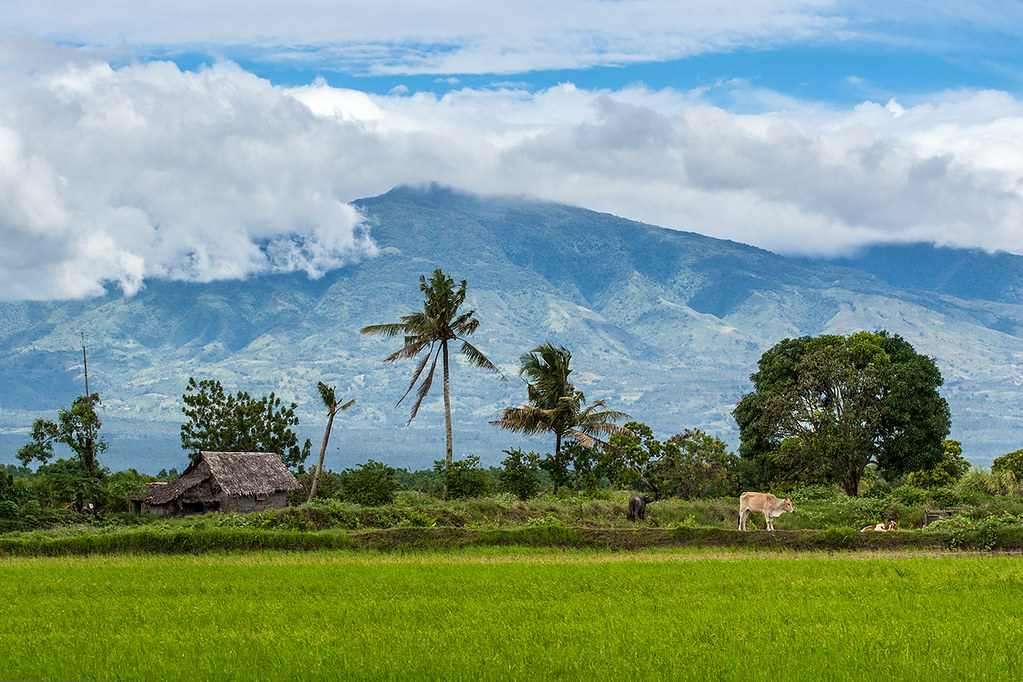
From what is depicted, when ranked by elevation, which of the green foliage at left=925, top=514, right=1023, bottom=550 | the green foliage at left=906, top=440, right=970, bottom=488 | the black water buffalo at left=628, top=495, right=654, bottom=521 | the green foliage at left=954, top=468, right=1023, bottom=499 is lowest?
the green foliage at left=925, top=514, right=1023, bottom=550

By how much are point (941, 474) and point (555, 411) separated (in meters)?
18.9

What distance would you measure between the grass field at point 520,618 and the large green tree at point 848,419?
2811 cm

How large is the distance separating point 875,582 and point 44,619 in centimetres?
1370

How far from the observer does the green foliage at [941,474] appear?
61.3 meters

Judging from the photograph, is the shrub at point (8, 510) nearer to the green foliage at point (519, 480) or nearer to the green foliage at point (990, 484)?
the green foliage at point (519, 480)

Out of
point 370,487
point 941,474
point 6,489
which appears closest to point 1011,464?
point 941,474

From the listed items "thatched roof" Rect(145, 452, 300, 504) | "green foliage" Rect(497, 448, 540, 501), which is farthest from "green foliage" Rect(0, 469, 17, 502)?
"green foliage" Rect(497, 448, 540, 501)

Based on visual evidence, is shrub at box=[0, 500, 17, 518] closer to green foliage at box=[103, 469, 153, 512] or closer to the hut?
green foliage at box=[103, 469, 153, 512]

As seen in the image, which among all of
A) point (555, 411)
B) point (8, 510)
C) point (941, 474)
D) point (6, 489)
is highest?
point (555, 411)

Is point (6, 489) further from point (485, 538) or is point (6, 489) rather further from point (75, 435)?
point (485, 538)

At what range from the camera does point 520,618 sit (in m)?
20.9

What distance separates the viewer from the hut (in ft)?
183

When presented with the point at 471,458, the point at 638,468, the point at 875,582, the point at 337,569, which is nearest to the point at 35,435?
the point at 471,458

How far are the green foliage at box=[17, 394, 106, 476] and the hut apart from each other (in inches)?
120
